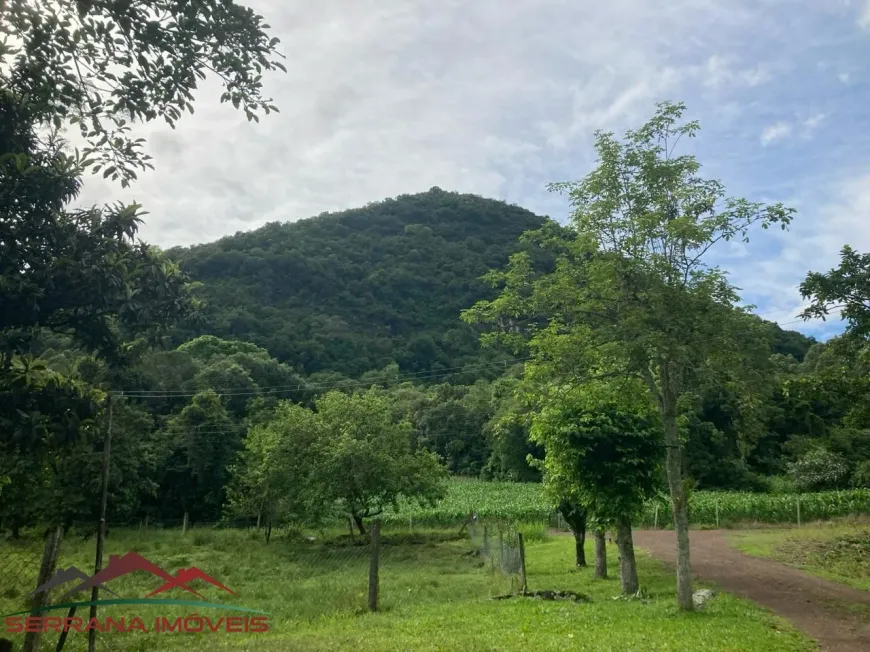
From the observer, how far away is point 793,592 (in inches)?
505

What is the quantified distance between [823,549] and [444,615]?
606 inches

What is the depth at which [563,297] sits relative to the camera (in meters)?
10.9

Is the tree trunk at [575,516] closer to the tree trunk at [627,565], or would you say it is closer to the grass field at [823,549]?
the tree trunk at [627,565]

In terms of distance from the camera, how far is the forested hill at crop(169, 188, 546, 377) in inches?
2400

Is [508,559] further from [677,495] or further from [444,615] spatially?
[677,495]

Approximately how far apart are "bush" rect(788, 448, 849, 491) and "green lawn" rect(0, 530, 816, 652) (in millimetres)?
27857

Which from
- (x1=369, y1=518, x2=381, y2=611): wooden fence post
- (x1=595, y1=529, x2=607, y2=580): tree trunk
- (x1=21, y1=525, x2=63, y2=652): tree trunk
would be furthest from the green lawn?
(x1=21, y1=525, x2=63, y2=652): tree trunk

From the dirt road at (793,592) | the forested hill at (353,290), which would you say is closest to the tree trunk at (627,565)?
the dirt road at (793,592)

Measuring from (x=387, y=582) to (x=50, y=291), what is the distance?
34.6 ft

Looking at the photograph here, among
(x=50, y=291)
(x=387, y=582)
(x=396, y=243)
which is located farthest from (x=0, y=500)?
(x=396, y=243)

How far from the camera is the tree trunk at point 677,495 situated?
33.8ft

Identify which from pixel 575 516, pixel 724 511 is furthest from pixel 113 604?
pixel 724 511

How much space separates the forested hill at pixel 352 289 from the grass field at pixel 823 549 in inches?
1457

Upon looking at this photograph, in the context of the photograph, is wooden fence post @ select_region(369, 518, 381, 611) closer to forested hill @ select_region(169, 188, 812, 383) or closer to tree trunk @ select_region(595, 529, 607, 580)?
tree trunk @ select_region(595, 529, 607, 580)
